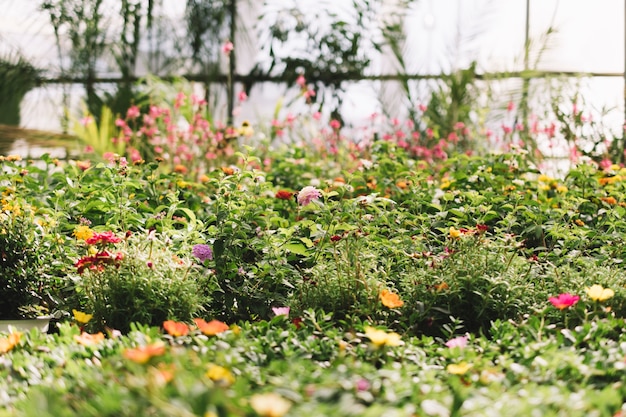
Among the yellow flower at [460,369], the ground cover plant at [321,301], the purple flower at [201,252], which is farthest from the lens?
the purple flower at [201,252]

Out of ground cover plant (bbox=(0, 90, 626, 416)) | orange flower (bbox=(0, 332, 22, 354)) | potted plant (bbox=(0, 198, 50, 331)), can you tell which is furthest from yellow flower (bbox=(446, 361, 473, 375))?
potted plant (bbox=(0, 198, 50, 331))

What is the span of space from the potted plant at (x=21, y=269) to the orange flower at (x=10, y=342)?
90 cm

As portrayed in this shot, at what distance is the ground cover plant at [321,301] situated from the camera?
1.22 metres

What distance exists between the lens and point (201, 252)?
92.9 inches

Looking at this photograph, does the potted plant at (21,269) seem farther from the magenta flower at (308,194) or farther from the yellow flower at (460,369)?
the yellow flower at (460,369)

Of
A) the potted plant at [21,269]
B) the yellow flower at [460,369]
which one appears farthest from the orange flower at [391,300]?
the potted plant at [21,269]

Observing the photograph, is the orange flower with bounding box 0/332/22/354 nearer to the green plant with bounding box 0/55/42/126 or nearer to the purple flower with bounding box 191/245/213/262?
the purple flower with bounding box 191/245/213/262

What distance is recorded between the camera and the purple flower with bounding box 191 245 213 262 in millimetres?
2359

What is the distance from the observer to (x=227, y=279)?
93.8 inches

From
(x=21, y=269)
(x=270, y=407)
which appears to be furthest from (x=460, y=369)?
(x=21, y=269)

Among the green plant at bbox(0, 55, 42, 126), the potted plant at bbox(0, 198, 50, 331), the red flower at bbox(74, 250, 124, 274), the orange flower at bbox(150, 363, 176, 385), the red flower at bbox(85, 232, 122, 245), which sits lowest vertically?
the potted plant at bbox(0, 198, 50, 331)

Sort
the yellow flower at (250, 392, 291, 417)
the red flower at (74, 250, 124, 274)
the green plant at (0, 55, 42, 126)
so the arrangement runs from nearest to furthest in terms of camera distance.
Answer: the yellow flower at (250, 392, 291, 417)
the red flower at (74, 250, 124, 274)
the green plant at (0, 55, 42, 126)

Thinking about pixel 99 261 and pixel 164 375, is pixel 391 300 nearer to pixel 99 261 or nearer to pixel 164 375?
pixel 99 261

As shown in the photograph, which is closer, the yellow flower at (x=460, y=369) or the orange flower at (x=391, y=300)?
the yellow flower at (x=460, y=369)
